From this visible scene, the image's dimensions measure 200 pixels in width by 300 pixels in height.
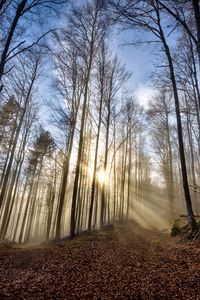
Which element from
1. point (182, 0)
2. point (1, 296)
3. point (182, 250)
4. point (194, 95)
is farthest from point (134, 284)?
point (194, 95)

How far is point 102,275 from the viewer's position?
5.34 m

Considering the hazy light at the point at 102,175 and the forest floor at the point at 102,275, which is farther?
the hazy light at the point at 102,175

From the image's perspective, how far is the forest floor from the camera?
419 cm

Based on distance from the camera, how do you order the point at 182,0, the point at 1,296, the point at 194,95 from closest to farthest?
the point at 1,296 → the point at 182,0 → the point at 194,95

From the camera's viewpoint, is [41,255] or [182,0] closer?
[182,0]

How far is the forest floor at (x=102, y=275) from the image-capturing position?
165 inches

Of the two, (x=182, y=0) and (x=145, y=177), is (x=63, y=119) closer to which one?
(x=182, y=0)

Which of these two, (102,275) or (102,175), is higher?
(102,175)

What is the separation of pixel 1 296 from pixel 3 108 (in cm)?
1862

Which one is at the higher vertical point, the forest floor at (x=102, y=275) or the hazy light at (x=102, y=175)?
the hazy light at (x=102, y=175)

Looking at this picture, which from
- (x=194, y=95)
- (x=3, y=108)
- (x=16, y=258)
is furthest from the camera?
(x=3, y=108)

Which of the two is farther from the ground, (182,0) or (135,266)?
(182,0)

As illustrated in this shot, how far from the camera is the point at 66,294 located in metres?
4.27

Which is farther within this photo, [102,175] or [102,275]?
[102,175]
